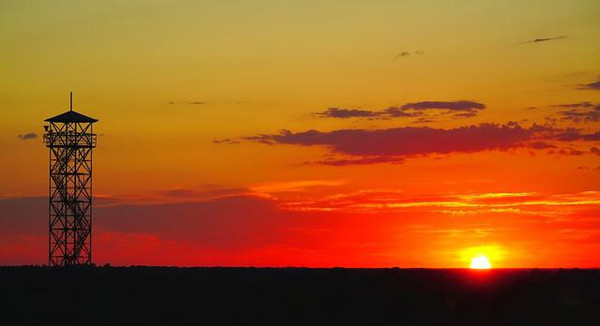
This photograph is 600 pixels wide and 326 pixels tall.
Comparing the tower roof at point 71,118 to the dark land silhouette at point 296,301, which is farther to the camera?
the tower roof at point 71,118

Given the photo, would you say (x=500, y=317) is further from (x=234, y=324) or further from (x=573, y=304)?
(x=234, y=324)

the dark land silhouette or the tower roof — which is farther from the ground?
the tower roof

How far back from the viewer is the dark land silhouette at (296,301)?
4919cm

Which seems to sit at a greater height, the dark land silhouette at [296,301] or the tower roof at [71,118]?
the tower roof at [71,118]

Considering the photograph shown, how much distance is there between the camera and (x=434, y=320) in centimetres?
4853

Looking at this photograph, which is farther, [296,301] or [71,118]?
[71,118]

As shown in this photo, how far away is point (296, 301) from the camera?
58.2 metres

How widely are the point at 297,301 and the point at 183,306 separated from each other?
21.3 feet

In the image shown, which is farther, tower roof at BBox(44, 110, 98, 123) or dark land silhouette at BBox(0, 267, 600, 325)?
tower roof at BBox(44, 110, 98, 123)

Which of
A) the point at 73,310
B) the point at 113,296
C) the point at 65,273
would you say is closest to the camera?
the point at 73,310

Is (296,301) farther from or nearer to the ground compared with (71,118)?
nearer to the ground

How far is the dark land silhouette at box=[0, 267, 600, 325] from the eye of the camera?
49188 mm

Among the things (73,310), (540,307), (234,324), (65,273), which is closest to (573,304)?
(540,307)

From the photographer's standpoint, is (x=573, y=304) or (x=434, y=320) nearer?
(x=434, y=320)
